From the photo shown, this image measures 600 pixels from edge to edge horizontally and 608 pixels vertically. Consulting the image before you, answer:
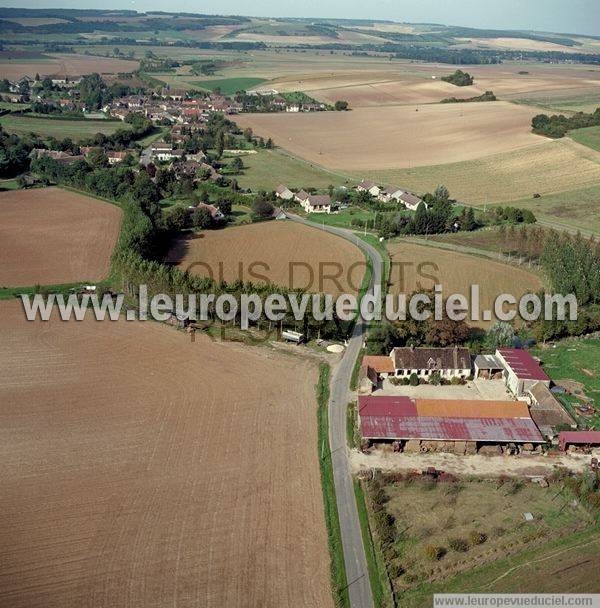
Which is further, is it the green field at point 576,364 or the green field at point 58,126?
the green field at point 58,126

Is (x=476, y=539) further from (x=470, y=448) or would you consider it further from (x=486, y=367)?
(x=486, y=367)

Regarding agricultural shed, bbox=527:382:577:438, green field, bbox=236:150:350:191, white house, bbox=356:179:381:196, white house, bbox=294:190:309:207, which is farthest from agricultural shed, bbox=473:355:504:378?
green field, bbox=236:150:350:191

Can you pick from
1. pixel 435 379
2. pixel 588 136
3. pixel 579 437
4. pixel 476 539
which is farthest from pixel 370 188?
pixel 476 539

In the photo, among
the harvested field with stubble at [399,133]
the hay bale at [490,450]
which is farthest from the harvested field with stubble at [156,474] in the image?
the harvested field with stubble at [399,133]

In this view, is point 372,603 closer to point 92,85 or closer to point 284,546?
point 284,546

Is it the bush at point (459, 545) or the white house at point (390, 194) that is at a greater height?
the white house at point (390, 194)

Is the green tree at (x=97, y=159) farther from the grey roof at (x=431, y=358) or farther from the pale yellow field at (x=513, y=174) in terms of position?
the grey roof at (x=431, y=358)

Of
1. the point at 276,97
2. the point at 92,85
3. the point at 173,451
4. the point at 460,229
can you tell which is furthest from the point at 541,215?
the point at 92,85
